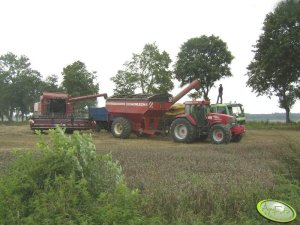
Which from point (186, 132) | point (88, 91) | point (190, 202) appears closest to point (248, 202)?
point (190, 202)

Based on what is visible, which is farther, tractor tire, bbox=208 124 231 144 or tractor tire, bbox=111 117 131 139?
tractor tire, bbox=111 117 131 139

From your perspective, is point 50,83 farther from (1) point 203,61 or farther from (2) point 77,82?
(1) point 203,61

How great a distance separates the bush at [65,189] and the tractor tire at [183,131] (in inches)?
Result: 569

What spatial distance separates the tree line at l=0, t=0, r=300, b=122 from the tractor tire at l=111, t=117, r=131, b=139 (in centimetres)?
882

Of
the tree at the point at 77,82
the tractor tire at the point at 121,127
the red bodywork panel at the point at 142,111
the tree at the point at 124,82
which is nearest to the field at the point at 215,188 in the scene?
the red bodywork panel at the point at 142,111

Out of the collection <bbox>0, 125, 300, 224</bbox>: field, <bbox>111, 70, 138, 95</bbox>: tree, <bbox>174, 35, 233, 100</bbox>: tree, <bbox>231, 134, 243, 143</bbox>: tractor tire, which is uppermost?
<bbox>174, 35, 233, 100</bbox>: tree

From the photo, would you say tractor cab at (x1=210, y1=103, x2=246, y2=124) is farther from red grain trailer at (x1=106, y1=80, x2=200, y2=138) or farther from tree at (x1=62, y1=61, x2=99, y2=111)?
tree at (x1=62, y1=61, x2=99, y2=111)

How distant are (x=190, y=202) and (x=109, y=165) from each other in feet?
4.10

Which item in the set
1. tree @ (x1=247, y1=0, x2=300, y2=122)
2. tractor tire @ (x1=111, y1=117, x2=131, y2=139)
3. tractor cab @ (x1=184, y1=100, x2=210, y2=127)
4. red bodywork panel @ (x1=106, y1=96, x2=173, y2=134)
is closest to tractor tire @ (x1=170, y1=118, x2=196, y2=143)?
tractor cab @ (x1=184, y1=100, x2=210, y2=127)

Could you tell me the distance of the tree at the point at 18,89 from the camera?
2987 inches

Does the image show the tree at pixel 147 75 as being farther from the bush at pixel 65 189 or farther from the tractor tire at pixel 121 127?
the bush at pixel 65 189

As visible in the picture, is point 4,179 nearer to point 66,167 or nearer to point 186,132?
point 66,167

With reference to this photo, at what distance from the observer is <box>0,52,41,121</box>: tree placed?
75875 mm

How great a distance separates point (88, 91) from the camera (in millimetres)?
59625
